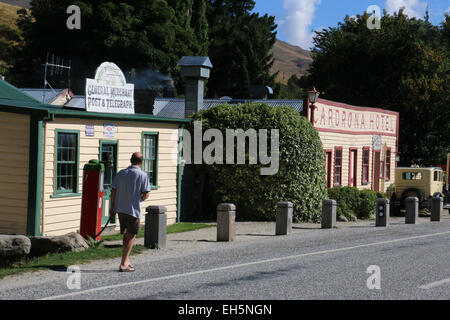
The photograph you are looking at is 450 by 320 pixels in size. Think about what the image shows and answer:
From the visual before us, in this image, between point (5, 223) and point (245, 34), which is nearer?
point (5, 223)

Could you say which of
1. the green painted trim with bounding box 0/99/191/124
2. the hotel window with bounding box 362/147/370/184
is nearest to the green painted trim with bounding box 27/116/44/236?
the green painted trim with bounding box 0/99/191/124

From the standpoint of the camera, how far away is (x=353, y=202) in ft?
82.8

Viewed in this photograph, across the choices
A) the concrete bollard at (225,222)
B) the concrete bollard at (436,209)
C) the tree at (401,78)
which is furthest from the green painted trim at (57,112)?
the tree at (401,78)

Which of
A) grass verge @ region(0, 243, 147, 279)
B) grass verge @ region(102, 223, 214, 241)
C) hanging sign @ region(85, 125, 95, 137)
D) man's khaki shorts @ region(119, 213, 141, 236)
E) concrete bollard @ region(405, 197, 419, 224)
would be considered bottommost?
grass verge @ region(102, 223, 214, 241)

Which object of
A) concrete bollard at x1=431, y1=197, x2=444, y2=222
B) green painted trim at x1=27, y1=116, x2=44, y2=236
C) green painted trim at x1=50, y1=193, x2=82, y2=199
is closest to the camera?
green painted trim at x1=27, y1=116, x2=44, y2=236

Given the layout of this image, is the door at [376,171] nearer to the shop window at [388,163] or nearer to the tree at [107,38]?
the shop window at [388,163]

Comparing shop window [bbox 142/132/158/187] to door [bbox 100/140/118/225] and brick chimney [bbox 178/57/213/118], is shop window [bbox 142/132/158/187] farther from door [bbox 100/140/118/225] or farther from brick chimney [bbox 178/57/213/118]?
brick chimney [bbox 178/57/213/118]

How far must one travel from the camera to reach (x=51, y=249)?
40.4ft

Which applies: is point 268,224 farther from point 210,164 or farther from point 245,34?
point 245,34

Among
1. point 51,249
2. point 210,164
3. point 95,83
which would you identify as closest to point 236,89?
point 210,164

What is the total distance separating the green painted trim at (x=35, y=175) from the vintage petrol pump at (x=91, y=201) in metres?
1.60

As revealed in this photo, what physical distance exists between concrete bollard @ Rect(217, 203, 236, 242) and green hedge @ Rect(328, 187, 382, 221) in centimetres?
899

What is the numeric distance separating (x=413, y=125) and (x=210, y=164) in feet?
84.9

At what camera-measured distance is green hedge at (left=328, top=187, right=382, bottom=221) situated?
24.3 m
